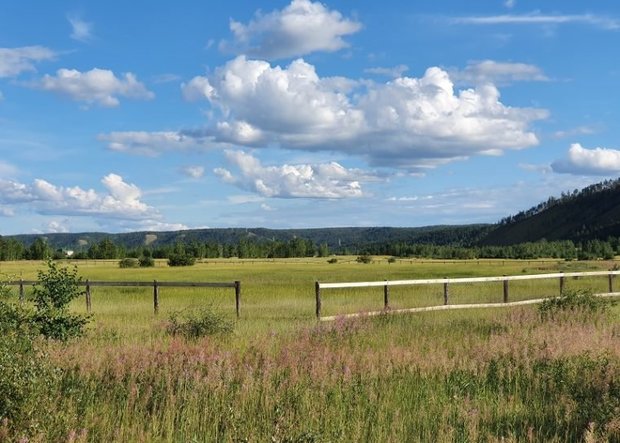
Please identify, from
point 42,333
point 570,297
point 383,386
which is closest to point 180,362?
point 383,386

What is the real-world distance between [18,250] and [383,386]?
7732 inches

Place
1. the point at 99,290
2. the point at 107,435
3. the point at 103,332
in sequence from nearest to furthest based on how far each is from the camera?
the point at 107,435
the point at 103,332
the point at 99,290

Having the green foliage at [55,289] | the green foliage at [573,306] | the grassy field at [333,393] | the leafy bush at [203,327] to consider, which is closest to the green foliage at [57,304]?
the green foliage at [55,289]

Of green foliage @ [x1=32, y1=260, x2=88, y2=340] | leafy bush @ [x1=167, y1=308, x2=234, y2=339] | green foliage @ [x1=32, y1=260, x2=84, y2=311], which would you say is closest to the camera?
green foliage @ [x1=32, y1=260, x2=88, y2=340]

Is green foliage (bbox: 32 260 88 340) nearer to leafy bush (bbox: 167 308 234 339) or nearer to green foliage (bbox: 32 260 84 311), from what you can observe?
green foliage (bbox: 32 260 84 311)

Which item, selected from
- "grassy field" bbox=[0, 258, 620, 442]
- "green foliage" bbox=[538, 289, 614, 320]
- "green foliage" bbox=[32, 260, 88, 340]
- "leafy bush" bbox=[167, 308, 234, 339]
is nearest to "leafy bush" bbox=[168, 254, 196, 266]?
"green foliage" bbox=[538, 289, 614, 320]

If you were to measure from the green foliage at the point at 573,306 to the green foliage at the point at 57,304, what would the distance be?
37.4 feet

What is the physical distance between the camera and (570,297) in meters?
18.2

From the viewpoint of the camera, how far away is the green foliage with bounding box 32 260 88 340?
1278 cm

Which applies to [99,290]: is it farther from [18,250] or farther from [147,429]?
[18,250]

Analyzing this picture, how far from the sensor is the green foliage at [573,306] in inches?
652

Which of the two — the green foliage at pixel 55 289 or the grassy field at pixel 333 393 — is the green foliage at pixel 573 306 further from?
the green foliage at pixel 55 289

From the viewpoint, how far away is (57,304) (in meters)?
14.0

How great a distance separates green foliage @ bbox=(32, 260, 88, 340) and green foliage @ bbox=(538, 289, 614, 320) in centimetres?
1141
